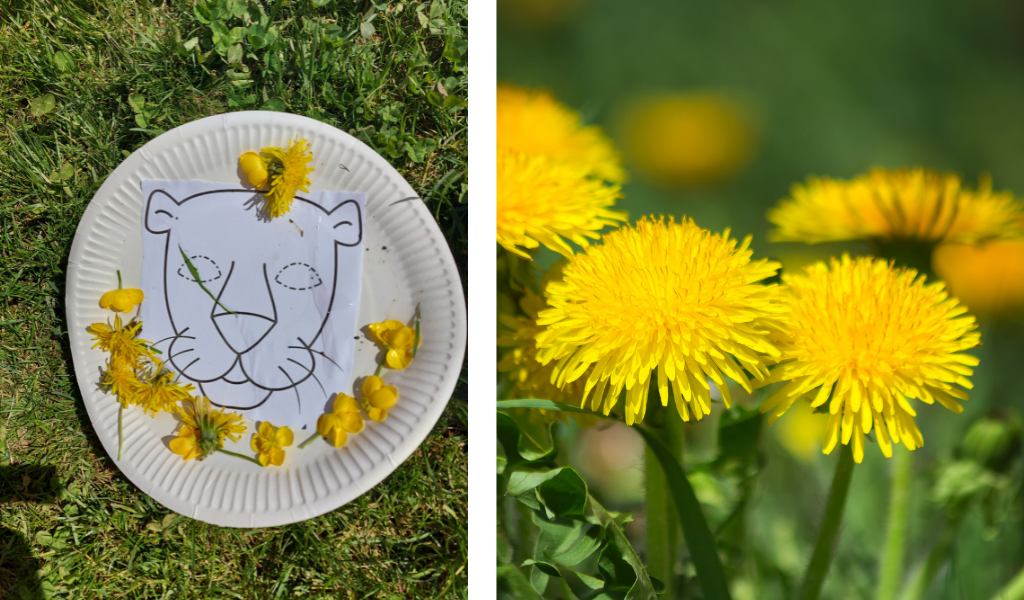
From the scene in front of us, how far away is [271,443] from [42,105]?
1.66 ft

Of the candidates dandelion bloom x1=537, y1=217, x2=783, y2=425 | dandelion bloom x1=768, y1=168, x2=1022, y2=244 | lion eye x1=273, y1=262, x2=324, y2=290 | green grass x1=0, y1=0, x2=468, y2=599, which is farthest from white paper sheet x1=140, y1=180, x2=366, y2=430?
dandelion bloom x1=768, y1=168, x2=1022, y2=244

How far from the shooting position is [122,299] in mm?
680

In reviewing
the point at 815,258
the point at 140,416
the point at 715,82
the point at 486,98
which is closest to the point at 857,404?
the point at 815,258

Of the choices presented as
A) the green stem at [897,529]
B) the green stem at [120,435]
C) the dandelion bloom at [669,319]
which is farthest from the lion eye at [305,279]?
the green stem at [897,529]

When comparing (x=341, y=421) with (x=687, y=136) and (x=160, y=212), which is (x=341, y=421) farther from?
(x=687, y=136)

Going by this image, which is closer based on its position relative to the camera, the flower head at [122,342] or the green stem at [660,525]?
the green stem at [660,525]

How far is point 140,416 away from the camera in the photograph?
0.68 meters

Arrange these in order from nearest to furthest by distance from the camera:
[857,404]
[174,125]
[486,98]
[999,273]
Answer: [857,404] → [999,273] → [486,98] → [174,125]

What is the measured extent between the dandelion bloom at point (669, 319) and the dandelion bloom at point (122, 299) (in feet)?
1.69

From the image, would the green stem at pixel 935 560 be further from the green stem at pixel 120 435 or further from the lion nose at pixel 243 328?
the green stem at pixel 120 435

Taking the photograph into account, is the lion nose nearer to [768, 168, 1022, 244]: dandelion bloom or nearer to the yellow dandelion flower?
the yellow dandelion flower

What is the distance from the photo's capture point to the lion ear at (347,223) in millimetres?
677

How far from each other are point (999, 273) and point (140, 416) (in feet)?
2.78

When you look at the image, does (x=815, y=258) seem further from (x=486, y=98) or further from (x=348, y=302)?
(x=348, y=302)
